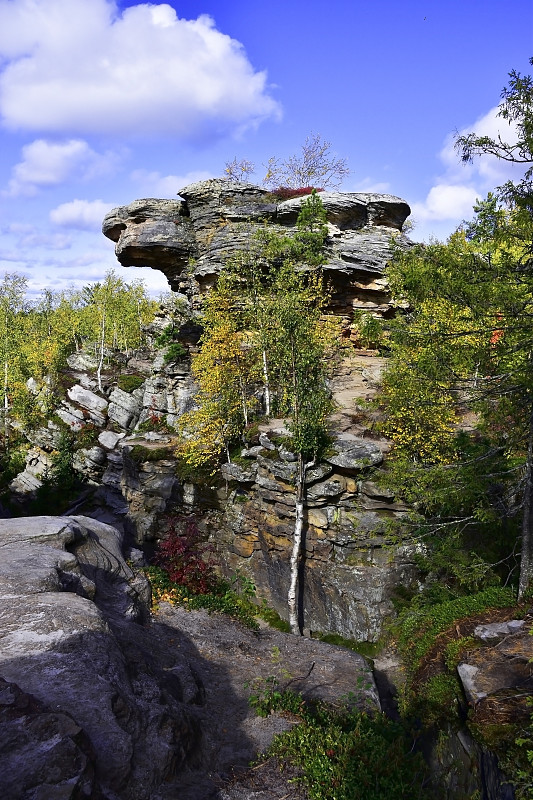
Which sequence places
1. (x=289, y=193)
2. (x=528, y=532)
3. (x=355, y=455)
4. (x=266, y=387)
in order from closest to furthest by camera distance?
1. (x=528, y=532)
2. (x=355, y=455)
3. (x=266, y=387)
4. (x=289, y=193)

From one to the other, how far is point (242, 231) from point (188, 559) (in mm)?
18797

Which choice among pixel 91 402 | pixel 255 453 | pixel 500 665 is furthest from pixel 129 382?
pixel 500 665

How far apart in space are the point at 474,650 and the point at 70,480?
3395cm

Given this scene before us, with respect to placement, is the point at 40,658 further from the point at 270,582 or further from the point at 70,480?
the point at 70,480

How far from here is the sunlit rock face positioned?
27578 millimetres

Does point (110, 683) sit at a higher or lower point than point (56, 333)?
lower

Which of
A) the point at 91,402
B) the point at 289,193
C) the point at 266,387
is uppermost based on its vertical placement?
the point at 289,193

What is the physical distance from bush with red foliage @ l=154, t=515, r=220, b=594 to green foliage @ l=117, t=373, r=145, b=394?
73.2 feet

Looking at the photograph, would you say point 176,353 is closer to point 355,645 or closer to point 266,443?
point 266,443

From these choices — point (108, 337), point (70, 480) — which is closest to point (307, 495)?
point (70, 480)

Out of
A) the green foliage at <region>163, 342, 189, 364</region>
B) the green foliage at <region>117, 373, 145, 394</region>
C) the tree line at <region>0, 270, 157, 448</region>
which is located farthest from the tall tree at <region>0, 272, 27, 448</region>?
the green foliage at <region>163, 342, 189, 364</region>

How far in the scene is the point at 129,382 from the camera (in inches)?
1665

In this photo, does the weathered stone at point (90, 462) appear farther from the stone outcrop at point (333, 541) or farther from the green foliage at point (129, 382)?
the stone outcrop at point (333, 541)

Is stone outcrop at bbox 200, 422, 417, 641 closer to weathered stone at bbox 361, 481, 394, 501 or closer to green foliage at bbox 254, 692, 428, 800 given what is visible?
weathered stone at bbox 361, 481, 394, 501
